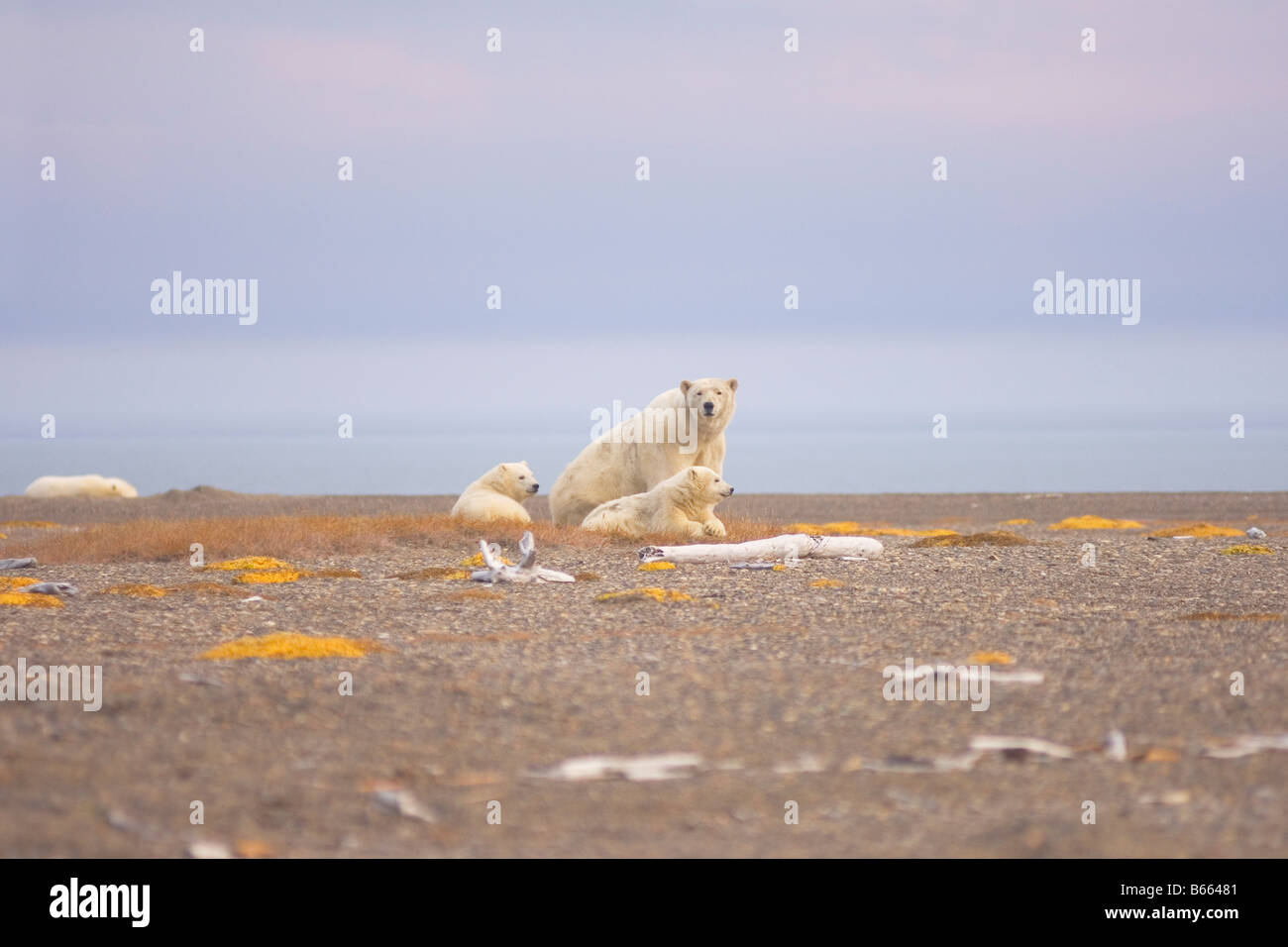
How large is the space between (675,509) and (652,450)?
1834 millimetres

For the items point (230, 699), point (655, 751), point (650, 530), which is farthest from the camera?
point (650, 530)

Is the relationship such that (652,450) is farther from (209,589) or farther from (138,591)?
(138,591)

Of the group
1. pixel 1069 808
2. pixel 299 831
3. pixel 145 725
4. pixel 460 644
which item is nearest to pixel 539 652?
pixel 460 644

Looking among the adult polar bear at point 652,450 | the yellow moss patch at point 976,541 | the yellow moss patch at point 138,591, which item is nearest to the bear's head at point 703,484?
the adult polar bear at point 652,450

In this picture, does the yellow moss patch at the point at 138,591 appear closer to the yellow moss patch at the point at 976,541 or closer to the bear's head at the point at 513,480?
the bear's head at the point at 513,480

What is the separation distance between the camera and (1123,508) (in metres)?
34.7

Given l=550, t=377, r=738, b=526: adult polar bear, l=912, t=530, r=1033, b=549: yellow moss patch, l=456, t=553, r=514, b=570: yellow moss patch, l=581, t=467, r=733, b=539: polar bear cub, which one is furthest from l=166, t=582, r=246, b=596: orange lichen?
l=912, t=530, r=1033, b=549: yellow moss patch

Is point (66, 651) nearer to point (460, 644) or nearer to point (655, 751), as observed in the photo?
point (460, 644)

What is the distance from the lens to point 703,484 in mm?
18078

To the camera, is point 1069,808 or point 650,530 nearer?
point 1069,808

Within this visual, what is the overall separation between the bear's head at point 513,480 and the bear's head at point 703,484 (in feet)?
13.4

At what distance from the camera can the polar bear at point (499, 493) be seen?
20.9 m

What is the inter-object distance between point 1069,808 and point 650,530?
12967mm
